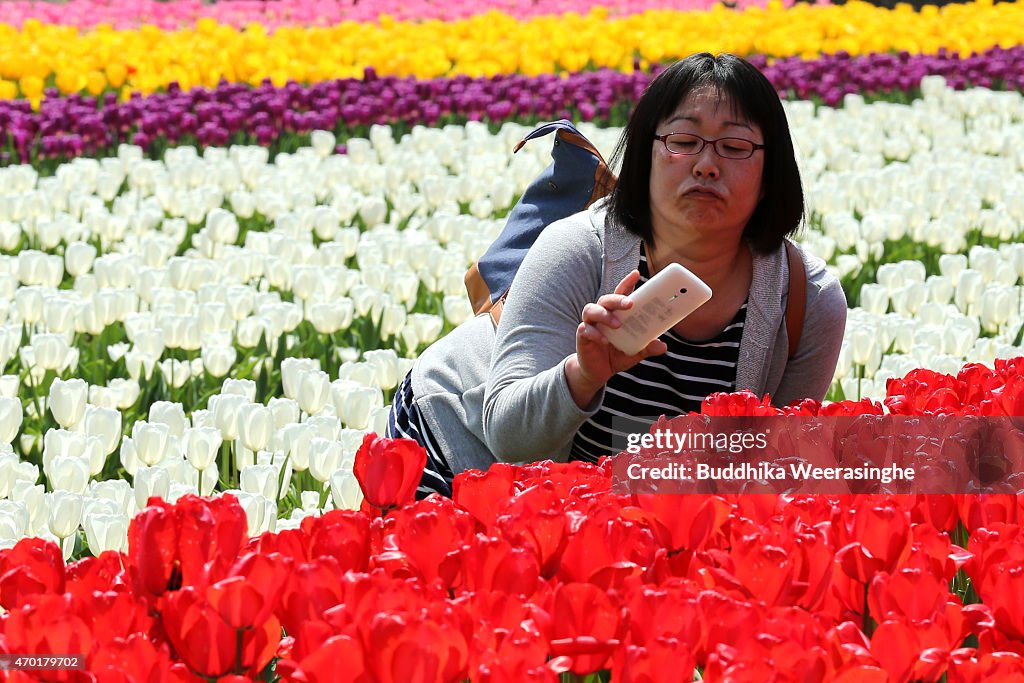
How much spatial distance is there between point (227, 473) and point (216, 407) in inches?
9.1

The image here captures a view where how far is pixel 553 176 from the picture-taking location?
10.5 ft

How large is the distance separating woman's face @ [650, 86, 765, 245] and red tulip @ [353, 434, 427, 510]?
1005mm

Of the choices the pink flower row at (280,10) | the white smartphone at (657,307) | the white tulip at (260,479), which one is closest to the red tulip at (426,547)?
the white smartphone at (657,307)

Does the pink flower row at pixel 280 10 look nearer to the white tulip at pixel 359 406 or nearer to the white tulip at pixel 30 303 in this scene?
the white tulip at pixel 30 303

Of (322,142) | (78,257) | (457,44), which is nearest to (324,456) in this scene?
(78,257)

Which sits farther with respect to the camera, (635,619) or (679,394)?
(679,394)

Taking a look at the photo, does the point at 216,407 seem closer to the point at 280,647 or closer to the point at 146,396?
the point at 146,396

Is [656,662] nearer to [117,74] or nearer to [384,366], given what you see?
[384,366]

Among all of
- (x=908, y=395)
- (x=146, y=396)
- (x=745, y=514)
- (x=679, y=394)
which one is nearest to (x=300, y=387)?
(x=146, y=396)

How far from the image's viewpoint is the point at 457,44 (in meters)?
10.8

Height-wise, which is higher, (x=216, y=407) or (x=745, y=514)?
(x=745, y=514)

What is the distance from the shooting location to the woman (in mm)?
2639

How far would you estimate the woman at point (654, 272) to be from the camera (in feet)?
8.66

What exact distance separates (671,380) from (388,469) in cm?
113
